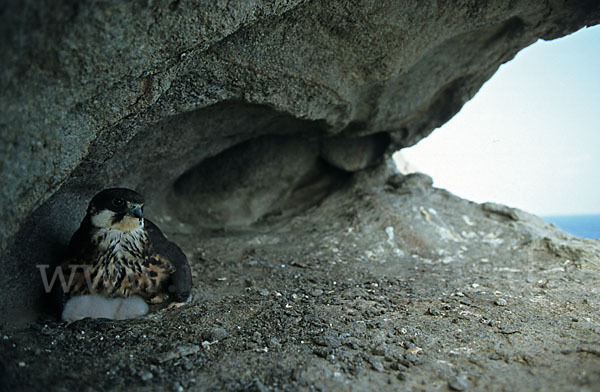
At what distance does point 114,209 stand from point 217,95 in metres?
0.93

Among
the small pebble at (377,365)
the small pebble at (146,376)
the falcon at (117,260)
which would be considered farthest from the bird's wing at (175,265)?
the small pebble at (377,365)

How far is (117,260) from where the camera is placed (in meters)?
2.29

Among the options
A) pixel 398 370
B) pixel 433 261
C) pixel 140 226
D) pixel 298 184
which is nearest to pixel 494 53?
pixel 433 261

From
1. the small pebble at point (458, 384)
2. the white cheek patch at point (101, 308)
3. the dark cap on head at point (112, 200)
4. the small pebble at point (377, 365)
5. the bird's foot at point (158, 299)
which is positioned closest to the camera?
the small pebble at point (458, 384)

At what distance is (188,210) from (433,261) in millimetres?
2511

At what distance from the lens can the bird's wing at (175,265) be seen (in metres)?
2.40

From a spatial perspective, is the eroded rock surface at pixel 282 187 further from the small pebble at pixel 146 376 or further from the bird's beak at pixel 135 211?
the bird's beak at pixel 135 211

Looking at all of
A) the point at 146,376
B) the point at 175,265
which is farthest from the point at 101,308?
the point at 146,376

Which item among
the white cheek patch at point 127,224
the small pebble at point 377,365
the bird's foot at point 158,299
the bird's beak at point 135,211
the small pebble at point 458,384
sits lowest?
the bird's foot at point 158,299

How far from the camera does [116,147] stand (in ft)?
7.61

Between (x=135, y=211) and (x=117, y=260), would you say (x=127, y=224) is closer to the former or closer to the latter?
(x=135, y=211)

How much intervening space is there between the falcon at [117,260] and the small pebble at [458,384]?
1.55 metres

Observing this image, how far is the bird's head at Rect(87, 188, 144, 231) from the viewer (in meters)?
2.28

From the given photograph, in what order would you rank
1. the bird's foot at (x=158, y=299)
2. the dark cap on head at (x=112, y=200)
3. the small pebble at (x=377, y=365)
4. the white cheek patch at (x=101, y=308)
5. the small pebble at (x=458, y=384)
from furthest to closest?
the bird's foot at (x=158, y=299)
the dark cap on head at (x=112, y=200)
the white cheek patch at (x=101, y=308)
the small pebble at (x=377, y=365)
the small pebble at (x=458, y=384)
